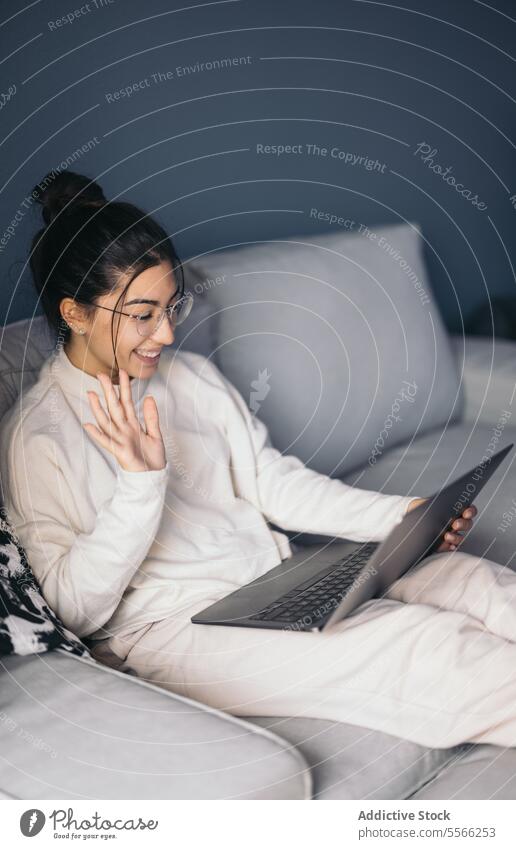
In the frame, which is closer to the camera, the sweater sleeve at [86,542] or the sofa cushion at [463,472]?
the sweater sleeve at [86,542]

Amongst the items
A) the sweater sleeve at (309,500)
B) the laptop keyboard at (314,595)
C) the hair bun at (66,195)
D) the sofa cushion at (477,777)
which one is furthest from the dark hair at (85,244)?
the sofa cushion at (477,777)

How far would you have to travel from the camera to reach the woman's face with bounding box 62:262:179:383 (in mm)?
1007

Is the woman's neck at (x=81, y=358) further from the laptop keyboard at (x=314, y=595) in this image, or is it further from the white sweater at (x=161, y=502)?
the laptop keyboard at (x=314, y=595)

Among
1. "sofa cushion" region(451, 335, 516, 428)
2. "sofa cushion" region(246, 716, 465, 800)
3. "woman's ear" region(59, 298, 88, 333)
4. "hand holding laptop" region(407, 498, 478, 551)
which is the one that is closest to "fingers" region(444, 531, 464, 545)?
"hand holding laptop" region(407, 498, 478, 551)

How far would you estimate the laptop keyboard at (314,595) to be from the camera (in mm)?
952

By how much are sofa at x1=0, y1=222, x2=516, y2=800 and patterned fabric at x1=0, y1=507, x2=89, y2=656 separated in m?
0.02

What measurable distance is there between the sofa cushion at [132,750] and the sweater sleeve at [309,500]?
43cm

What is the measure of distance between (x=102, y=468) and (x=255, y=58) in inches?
35.9

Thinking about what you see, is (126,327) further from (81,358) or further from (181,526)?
(181,526)

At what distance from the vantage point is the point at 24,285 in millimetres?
1201

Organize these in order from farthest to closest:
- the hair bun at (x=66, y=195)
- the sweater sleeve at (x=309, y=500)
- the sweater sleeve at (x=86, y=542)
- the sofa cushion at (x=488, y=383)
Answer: the sofa cushion at (x=488, y=383), the sweater sleeve at (x=309, y=500), the hair bun at (x=66, y=195), the sweater sleeve at (x=86, y=542)

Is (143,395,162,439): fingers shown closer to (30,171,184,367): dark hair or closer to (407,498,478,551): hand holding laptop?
(30,171,184,367): dark hair

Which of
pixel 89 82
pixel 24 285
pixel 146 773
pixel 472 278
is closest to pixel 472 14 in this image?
pixel 472 278

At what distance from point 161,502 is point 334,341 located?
58 centimetres
